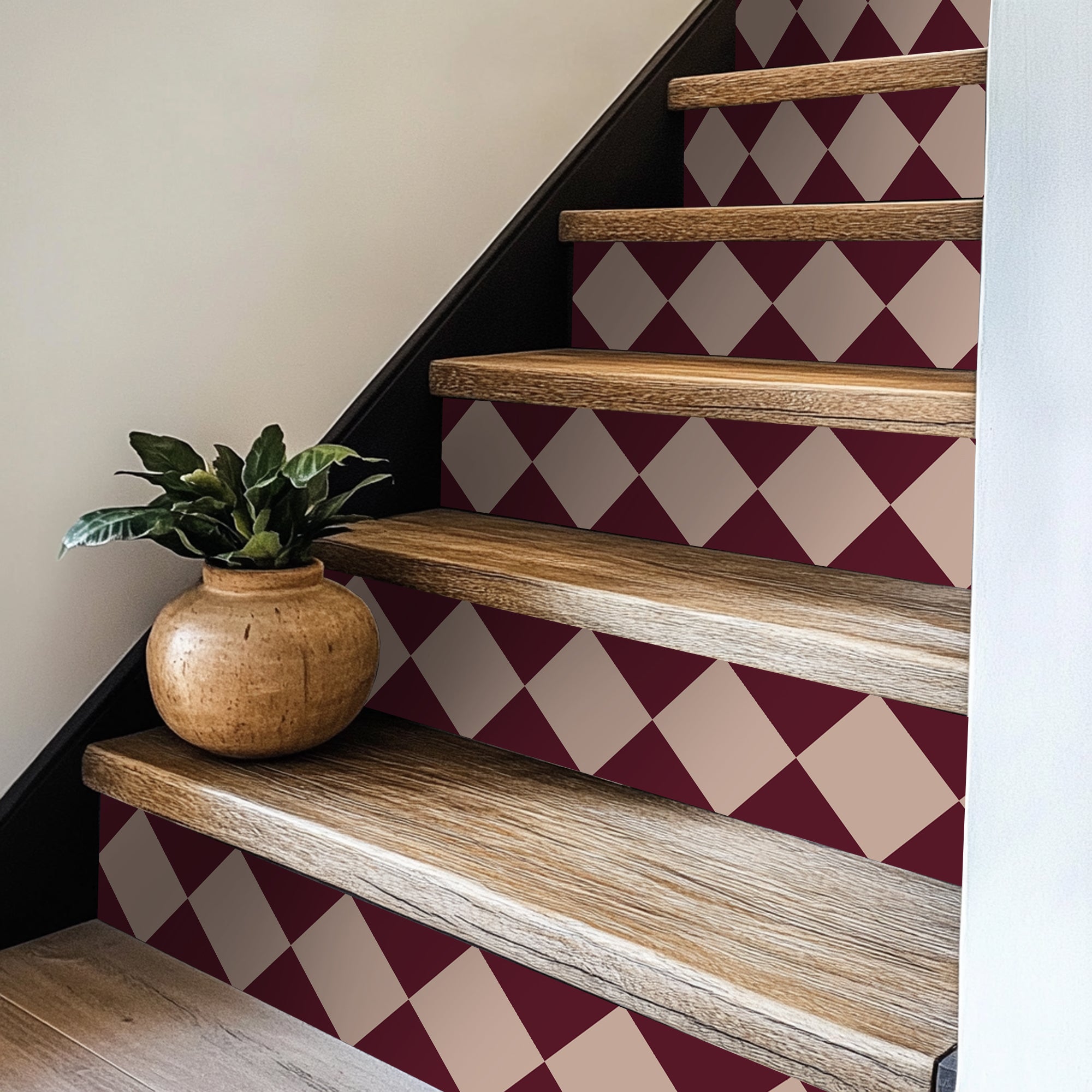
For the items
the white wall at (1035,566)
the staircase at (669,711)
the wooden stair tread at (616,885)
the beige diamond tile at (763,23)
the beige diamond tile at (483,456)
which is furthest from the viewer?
the beige diamond tile at (763,23)

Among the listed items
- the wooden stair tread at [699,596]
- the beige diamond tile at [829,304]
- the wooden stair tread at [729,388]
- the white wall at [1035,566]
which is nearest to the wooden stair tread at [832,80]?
the beige diamond tile at [829,304]

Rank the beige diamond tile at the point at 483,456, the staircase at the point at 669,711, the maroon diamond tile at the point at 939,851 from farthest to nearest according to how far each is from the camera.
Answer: the beige diamond tile at the point at 483,456 → the maroon diamond tile at the point at 939,851 → the staircase at the point at 669,711

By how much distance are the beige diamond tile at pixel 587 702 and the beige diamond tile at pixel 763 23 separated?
1360 mm

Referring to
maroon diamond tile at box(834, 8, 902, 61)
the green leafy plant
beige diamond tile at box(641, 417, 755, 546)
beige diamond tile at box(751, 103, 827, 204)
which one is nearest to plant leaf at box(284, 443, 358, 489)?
the green leafy plant

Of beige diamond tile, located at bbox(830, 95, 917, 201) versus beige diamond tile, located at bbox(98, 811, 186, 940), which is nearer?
beige diamond tile, located at bbox(98, 811, 186, 940)

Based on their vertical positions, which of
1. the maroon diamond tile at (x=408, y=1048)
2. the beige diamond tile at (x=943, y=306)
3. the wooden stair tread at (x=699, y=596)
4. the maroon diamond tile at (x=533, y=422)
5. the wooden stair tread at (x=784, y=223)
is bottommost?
the maroon diamond tile at (x=408, y=1048)

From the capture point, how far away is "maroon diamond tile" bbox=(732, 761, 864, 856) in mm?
1194

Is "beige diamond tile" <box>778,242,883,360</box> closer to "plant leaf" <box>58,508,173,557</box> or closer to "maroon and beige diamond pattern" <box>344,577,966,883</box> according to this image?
"maroon and beige diamond pattern" <box>344,577,966,883</box>

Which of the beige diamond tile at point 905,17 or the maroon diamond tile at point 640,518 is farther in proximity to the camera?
the beige diamond tile at point 905,17

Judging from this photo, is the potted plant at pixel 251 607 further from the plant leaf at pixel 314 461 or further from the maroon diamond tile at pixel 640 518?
the maroon diamond tile at pixel 640 518

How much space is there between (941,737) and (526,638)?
474 millimetres

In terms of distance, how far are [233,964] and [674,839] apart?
531 mm

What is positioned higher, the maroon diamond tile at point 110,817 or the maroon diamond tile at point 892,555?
the maroon diamond tile at point 892,555

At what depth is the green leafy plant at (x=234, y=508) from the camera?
1253 millimetres
